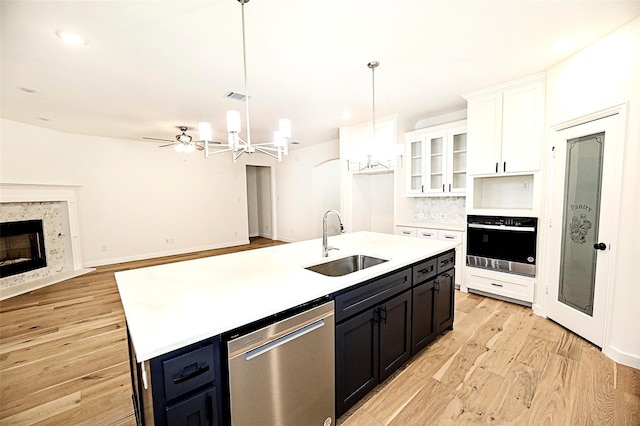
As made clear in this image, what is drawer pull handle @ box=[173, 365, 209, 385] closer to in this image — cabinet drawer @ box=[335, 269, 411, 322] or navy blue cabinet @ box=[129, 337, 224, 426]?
navy blue cabinet @ box=[129, 337, 224, 426]

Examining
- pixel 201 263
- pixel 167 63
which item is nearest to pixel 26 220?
pixel 167 63

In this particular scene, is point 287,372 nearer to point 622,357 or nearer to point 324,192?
point 622,357

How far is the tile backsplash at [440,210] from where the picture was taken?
14.2 ft

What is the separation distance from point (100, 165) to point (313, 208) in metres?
4.62

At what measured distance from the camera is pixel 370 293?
1.75 meters

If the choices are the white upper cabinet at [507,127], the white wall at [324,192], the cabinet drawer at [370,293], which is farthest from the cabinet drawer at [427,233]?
the white wall at [324,192]

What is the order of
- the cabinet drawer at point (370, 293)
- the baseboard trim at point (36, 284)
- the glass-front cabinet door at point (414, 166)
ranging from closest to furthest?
1. the cabinet drawer at point (370, 293)
2. the baseboard trim at point (36, 284)
3. the glass-front cabinet door at point (414, 166)

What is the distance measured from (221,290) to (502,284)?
3.48m

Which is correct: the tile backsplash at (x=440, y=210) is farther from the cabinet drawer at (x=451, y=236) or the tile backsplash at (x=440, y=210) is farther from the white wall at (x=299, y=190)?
the white wall at (x=299, y=190)

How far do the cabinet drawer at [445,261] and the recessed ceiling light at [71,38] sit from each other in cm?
352

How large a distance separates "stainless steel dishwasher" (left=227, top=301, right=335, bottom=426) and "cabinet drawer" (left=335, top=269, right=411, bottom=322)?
0.11 metres

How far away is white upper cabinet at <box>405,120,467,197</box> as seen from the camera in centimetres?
400

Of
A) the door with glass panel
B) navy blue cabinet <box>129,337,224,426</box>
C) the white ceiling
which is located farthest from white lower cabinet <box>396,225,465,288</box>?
A: navy blue cabinet <box>129,337,224,426</box>

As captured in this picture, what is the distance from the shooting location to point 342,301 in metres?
1.58
